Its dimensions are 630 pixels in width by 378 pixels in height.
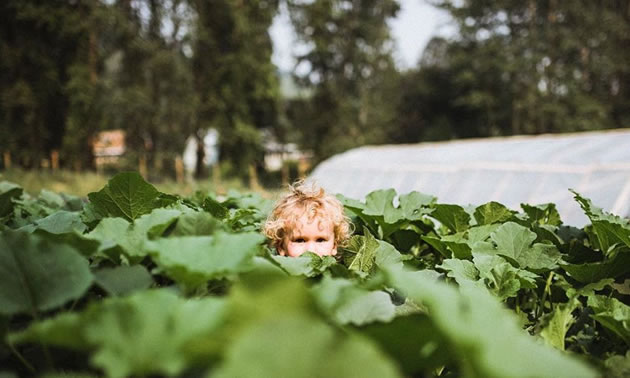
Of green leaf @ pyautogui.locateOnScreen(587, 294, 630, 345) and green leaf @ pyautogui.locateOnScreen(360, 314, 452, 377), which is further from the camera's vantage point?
green leaf @ pyautogui.locateOnScreen(587, 294, 630, 345)

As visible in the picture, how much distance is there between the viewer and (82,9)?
18578mm

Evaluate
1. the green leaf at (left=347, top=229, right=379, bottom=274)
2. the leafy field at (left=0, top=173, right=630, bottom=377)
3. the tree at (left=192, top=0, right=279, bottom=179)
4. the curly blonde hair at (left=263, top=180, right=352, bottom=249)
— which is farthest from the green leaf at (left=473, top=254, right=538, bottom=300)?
the tree at (left=192, top=0, right=279, bottom=179)

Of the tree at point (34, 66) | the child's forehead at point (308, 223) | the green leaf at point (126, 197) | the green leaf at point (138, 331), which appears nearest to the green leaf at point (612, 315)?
the green leaf at point (138, 331)

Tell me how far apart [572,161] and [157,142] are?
1714cm

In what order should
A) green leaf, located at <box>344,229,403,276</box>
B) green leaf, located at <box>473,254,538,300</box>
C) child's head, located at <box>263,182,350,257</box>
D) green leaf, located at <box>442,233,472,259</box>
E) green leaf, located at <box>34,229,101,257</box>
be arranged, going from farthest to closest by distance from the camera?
1. child's head, located at <box>263,182,350,257</box>
2. green leaf, located at <box>442,233,472,259</box>
3. green leaf, located at <box>344,229,403,276</box>
4. green leaf, located at <box>473,254,538,300</box>
5. green leaf, located at <box>34,229,101,257</box>

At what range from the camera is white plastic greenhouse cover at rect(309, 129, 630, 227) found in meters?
8.11

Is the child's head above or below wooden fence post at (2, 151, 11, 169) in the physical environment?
above

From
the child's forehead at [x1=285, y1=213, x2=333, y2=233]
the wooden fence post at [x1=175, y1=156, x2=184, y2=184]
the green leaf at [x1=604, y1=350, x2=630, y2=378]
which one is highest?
the green leaf at [x1=604, y1=350, x2=630, y2=378]

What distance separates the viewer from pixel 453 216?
1.88 meters

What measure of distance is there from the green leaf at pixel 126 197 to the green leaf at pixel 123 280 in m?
0.46

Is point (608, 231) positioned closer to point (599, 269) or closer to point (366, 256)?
point (599, 269)

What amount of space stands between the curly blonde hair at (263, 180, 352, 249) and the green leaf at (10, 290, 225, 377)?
144 cm

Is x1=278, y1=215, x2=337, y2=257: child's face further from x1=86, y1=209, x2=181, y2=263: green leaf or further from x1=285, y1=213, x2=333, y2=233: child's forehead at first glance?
x1=86, y1=209, x2=181, y2=263: green leaf

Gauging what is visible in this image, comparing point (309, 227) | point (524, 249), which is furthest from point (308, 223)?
point (524, 249)
